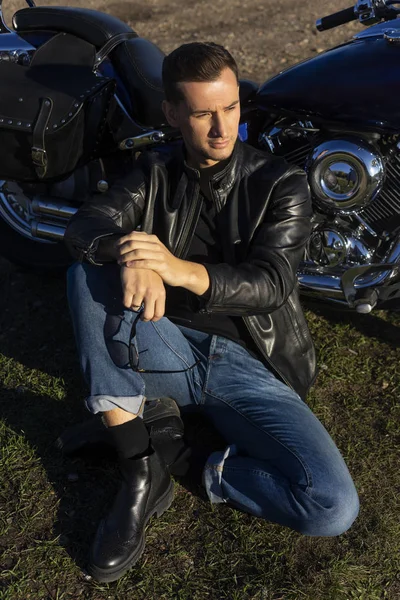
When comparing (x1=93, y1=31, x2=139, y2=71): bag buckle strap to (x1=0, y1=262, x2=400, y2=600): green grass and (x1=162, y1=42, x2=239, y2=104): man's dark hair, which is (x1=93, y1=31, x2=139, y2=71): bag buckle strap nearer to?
(x1=162, y1=42, x2=239, y2=104): man's dark hair

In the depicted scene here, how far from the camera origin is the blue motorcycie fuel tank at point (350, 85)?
261 centimetres

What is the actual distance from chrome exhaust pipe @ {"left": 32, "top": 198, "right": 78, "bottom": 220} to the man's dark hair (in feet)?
3.68

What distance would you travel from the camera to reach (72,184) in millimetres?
3412

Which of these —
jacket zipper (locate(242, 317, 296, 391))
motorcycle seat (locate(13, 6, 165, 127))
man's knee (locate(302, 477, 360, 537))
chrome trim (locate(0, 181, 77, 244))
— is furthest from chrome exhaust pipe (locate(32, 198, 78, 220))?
man's knee (locate(302, 477, 360, 537))

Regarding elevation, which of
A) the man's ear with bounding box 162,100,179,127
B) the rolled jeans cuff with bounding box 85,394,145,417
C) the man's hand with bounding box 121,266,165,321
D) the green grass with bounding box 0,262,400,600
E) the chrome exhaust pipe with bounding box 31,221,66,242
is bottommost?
the green grass with bounding box 0,262,400,600

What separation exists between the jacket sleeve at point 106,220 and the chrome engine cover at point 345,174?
67 cm

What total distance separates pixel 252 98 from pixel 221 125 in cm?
74

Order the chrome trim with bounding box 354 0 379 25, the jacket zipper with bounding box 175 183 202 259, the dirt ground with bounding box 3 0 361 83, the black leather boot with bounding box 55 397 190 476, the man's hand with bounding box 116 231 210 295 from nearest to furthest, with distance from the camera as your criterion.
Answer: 1. the man's hand with bounding box 116 231 210 295
2. the jacket zipper with bounding box 175 183 202 259
3. the black leather boot with bounding box 55 397 190 476
4. the chrome trim with bounding box 354 0 379 25
5. the dirt ground with bounding box 3 0 361 83

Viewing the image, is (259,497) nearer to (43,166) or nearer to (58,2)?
(43,166)

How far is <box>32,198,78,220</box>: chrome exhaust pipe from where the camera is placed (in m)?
3.25

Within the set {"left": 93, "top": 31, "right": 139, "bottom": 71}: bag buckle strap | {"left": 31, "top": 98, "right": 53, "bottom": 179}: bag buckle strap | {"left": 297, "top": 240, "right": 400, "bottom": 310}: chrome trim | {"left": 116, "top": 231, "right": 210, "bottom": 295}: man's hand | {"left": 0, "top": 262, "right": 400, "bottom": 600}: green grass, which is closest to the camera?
{"left": 116, "top": 231, "right": 210, "bottom": 295}: man's hand

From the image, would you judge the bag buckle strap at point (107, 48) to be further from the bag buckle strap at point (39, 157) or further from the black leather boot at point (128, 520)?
the black leather boot at point (128, 520)

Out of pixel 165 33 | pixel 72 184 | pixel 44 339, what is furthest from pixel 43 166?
pixel 165 33

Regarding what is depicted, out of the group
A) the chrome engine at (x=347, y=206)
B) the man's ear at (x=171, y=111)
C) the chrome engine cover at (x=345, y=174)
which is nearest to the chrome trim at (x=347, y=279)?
the chrome engine at (x=347, y=206)
